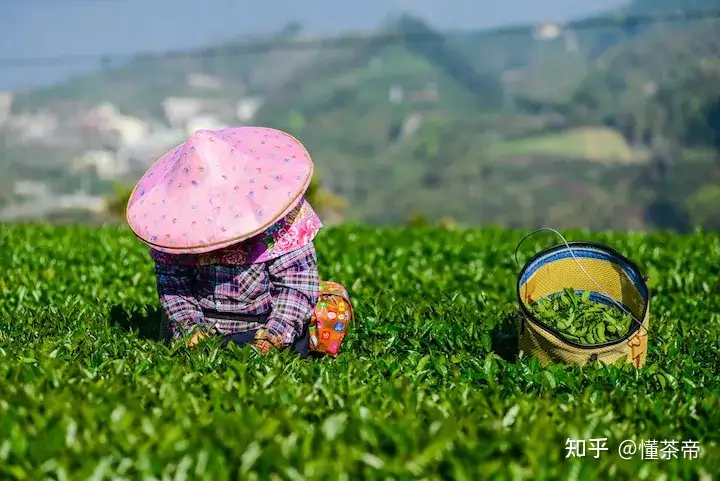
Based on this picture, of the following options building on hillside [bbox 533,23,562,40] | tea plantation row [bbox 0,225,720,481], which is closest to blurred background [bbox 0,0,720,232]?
building on hillside [bbox 533,23,562,40]

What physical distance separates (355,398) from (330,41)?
41.4 ft

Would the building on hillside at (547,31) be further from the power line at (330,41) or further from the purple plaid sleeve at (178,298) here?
the purple plaid sleeve at (178,298)

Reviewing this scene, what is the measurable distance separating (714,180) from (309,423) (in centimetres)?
1201

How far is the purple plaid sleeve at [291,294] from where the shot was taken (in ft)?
15.0

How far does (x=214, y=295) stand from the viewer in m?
4.69

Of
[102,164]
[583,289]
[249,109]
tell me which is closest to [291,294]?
[583,289]

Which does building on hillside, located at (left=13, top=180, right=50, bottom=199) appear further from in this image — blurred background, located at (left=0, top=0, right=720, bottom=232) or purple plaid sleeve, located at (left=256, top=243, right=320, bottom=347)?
purple plaid sleeve, located at (left=256, top=243, right=320, bottom=347)

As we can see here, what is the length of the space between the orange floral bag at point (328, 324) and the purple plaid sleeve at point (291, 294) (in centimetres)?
21

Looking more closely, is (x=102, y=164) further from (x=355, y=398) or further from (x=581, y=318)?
(x=355, y=398)

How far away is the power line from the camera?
47.2 ft

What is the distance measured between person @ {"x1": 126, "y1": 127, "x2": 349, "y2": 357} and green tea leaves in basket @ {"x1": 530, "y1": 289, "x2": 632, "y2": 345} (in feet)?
3.43
